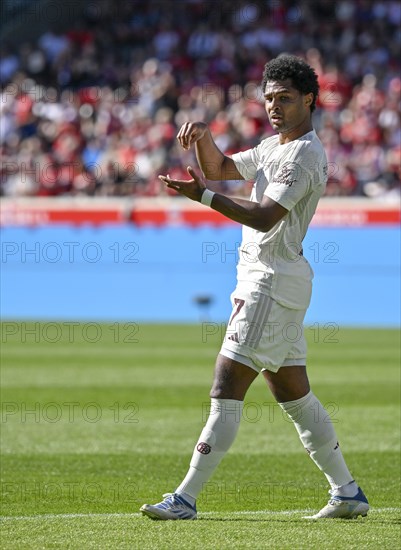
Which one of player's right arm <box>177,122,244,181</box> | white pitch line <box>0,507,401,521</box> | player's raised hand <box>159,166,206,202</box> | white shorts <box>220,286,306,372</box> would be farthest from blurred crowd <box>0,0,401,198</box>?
player's raised hand <box>159,166,206,202</box>

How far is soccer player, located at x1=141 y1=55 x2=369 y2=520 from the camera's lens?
254 inches

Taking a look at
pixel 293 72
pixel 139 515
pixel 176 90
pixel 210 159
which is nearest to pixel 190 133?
pixel 210 159

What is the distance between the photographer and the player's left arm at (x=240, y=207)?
6215 mm

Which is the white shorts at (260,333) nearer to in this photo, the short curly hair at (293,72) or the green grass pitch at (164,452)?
the green grass pitch at (164,452)

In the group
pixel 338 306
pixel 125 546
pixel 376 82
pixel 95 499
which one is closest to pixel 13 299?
pixel 338 306

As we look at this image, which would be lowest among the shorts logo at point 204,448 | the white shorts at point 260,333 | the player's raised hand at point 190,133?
the shorts logo at point 204,448

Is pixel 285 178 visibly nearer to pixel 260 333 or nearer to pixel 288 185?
pixel 288 185

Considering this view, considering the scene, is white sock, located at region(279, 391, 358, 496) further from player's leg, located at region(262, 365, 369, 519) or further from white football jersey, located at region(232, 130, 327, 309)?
white football jersey, located at region(232, 130, 327, 309)

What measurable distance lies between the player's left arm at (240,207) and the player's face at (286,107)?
51cm

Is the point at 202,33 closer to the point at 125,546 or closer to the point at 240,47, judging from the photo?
the point at 240,47

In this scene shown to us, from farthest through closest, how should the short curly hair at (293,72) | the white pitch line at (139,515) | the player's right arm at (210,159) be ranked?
the player's right arm at (210,159) < the white pitch line at (139,515) < the short curly hair at (293,72)

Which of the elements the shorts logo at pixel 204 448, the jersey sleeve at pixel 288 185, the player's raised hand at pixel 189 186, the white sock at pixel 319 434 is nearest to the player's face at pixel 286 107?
the jersey sleeve at pixel 288 185

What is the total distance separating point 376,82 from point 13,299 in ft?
31.6

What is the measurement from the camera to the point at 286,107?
660 cm
